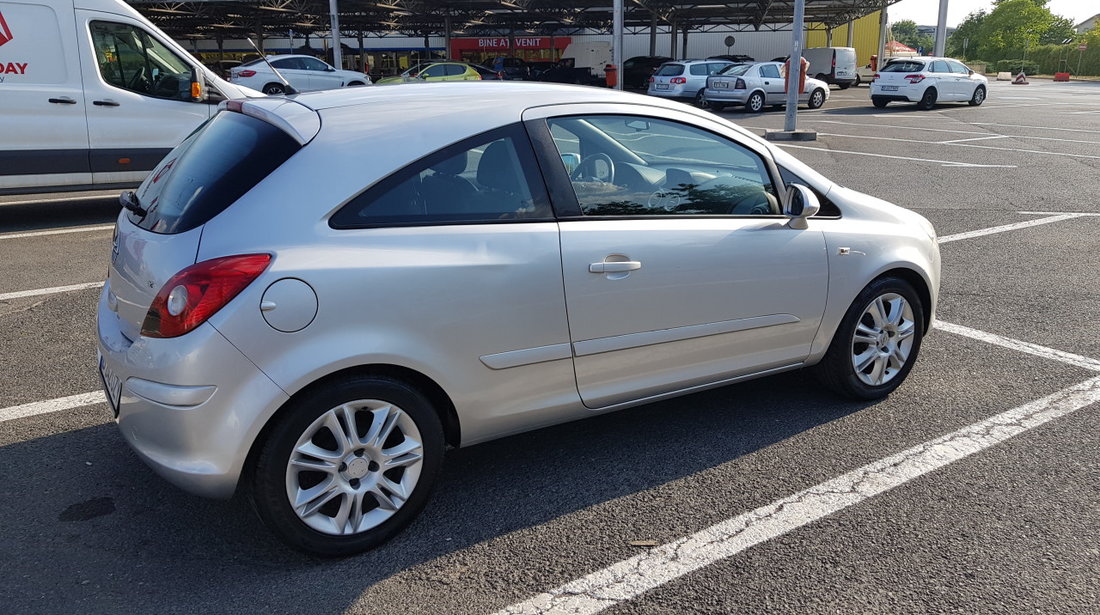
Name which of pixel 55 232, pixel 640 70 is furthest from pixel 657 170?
pixel 640 70

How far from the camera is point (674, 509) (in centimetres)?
325

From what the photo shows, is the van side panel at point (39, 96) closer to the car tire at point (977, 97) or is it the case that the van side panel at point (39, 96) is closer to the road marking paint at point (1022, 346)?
the road marking paint at point (1022, 346)

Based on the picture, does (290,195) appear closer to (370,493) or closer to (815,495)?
(370,493)

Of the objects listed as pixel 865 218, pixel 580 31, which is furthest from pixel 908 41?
pixel 865 218

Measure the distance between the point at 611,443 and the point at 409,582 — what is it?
51.0 inches

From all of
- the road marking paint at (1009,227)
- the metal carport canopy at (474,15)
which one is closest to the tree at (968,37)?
the metal carport canopy at (474,15)

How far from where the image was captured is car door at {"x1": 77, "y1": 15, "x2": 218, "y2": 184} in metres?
7.96

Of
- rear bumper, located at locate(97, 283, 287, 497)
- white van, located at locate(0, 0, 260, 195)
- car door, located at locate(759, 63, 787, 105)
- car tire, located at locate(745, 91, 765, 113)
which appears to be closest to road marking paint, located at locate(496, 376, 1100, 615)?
rear bumper, located at locate(97, 283, 287, 497)

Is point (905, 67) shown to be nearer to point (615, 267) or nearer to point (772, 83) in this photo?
point (772, 83)

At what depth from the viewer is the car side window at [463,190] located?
9.62 ft

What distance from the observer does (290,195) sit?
283 cm

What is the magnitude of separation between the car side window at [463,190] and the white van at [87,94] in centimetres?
528

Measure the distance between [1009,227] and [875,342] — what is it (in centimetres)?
515

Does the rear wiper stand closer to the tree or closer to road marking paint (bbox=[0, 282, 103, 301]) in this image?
road marking paint (bbox=[0, 282, 103, 301])
